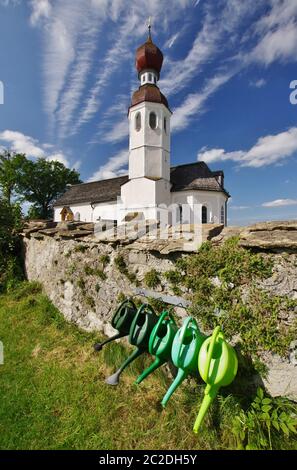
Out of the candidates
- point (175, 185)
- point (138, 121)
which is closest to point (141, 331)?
point (175, 185)

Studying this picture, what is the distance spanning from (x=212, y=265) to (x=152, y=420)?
183 cm

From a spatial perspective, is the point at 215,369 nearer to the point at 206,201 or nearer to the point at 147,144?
the point at 206,201

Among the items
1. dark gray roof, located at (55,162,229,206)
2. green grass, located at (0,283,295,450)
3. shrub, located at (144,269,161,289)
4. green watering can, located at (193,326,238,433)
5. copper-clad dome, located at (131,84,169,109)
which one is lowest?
green grass, located at (0,283,295,450)

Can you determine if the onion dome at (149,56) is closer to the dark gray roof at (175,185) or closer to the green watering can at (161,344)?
the dark gray roof at (175,185)

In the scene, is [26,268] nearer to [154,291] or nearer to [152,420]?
[154,291]

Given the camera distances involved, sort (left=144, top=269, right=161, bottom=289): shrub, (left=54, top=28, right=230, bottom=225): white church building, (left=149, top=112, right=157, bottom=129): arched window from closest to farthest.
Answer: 1. (left=144, top=269, right=161, bottom=289): shrub
2. (left=54, top=28, right=230, bottom=225): white church building
3. (left=149, top=112, right=157, bottom=129): arched window

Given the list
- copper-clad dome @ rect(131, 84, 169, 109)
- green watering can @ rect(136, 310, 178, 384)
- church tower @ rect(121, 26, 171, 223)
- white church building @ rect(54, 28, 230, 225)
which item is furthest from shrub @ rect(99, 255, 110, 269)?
copper-clad dome @ rect(131, 84, 169, 109)

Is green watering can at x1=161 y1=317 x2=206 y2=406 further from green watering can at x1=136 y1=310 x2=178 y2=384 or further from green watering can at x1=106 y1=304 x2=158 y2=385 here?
green watering can at x1=106 y1=304 x2=158 y2=385

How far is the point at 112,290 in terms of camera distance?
12.2 feet

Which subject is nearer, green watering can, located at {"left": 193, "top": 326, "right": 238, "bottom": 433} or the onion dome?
green watering can, located at {"left": 193, "top": 326, "right": 238, "bottom": 433}

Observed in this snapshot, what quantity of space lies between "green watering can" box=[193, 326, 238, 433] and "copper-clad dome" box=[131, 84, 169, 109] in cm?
2249

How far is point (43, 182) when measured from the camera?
1494 inches

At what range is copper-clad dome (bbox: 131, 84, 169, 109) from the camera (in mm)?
20250

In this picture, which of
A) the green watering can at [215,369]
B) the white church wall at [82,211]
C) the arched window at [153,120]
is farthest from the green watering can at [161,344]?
the white church wall at [82,211]
